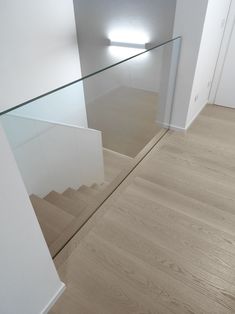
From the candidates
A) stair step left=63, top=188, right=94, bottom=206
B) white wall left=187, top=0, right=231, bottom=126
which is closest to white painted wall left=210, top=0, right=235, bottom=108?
white wall left=187, top=0, right=231, bottom=126

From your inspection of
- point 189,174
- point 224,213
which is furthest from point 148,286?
point 189,174

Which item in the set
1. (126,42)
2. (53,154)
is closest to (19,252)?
(53,154)

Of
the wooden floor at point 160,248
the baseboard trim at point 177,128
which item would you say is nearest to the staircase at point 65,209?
the wooden floor at point 160,248

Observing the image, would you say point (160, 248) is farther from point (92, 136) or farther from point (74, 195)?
point (92, 136)

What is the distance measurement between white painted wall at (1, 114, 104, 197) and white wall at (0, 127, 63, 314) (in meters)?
0.34

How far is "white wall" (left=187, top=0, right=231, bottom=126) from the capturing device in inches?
85.2

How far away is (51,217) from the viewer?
1772 mm

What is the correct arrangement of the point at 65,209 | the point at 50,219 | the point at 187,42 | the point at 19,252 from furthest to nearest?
the point at 187,42, the point at 65,209, the point at 50,219, the point at 19,252

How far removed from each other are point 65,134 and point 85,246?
3.33 ft

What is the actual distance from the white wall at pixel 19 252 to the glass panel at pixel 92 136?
400 millimetres

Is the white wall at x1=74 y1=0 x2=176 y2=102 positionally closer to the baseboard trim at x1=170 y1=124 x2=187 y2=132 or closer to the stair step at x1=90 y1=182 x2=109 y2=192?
the baseboard trim at x1=170 y1=124 x2=187 y2=132

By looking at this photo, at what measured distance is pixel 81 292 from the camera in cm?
129

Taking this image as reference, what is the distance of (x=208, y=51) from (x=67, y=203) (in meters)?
2.32

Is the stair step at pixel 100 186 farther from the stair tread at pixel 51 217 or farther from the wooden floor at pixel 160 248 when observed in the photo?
the stair tread at pixel 51 217
